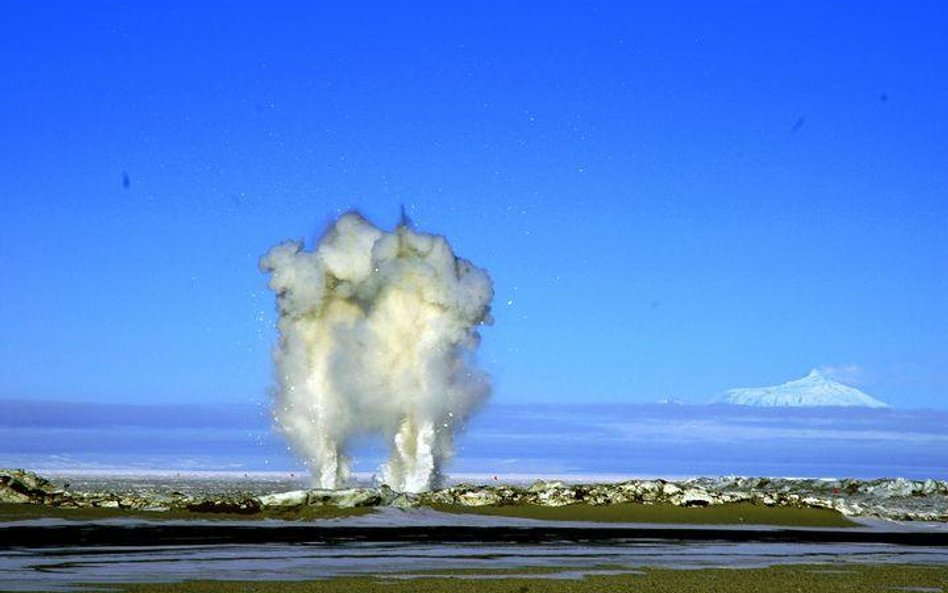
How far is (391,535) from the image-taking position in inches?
1615

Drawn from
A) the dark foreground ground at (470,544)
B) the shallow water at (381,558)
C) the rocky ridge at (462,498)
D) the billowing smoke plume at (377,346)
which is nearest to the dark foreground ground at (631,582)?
the dark foreground ground at (470,544)

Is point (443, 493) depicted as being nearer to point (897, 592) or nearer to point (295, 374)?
point (295, 374)

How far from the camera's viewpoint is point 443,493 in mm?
57844

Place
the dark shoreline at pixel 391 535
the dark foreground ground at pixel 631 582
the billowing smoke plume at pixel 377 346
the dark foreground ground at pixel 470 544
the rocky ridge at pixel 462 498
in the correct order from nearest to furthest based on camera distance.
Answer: the dark foreground ground at pixel 631 582 → the dark foreground ground at pixel 470 544 → the dark shoreline at pixel 391 535 → the rocky ridge at pixel 462 498 → the billowing smoke plume at pixel 377 346

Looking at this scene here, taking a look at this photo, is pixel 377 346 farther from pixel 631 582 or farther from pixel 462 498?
pixel 631 582

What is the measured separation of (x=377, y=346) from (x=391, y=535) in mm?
25009

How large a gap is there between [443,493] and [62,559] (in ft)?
90.0

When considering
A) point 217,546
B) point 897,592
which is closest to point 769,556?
point 897,592

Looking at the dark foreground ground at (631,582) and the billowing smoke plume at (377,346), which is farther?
the billowing smoke plume at (377,346)

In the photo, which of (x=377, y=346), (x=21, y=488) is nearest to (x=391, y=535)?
(x=21, y=488)

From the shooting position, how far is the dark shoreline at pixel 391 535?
124ft

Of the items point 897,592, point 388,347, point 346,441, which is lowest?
point 897,592

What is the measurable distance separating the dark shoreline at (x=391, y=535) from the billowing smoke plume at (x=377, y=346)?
722 inches

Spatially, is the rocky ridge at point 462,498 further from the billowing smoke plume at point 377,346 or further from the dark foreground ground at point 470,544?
the billowing smoke plume at point 377,346
